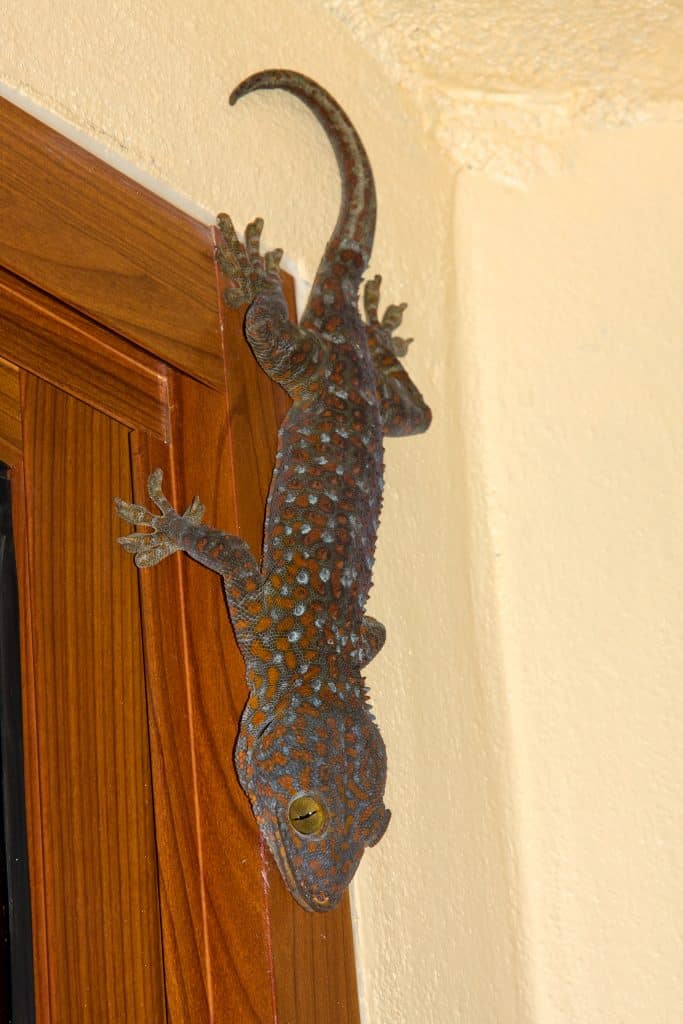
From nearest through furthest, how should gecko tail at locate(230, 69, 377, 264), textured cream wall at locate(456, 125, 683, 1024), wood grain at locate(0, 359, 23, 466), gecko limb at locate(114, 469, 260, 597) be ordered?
wood grain at locate(0, 359, 23, 466) → gecko limb at locate(114, 469, 260, 597) → textured cream wall at locate(456, 125, 683, 1024) → gecko tail at locate(230, 69, 377, 264)

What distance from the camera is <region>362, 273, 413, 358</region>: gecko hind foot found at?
2164mm

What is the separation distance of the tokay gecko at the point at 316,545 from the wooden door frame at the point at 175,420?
41 mm

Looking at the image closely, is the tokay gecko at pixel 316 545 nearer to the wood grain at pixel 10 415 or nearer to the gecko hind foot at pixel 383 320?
the gecko hind foot at pixel 383 320

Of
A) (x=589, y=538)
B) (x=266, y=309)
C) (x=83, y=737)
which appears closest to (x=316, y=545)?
(x=266, y=309)

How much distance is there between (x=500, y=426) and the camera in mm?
2221

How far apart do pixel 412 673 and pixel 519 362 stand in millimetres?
676

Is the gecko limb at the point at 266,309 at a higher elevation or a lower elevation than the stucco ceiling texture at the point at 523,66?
lower

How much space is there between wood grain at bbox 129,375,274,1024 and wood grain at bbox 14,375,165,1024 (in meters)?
0.03

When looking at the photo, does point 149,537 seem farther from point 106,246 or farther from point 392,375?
point 392,375

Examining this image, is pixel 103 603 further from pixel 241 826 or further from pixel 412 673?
pixel 412 673

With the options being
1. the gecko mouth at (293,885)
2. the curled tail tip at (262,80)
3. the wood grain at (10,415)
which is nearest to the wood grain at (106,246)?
the wood grain at (10,415)

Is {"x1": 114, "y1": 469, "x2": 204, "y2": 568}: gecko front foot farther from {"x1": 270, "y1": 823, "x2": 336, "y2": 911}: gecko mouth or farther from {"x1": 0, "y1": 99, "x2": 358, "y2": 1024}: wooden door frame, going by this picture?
{"x1": 270, "y1": 823, "x2": 336, "y2": 911}: gecko mouth

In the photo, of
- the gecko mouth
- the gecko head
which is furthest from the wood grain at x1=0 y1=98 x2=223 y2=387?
the gecko mouth

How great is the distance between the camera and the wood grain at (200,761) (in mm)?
1453
